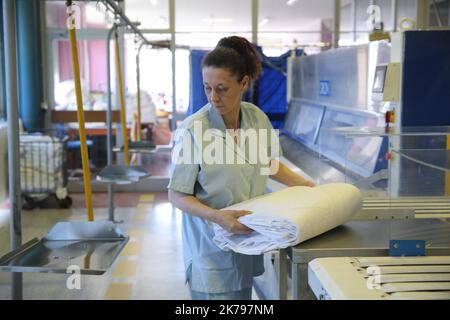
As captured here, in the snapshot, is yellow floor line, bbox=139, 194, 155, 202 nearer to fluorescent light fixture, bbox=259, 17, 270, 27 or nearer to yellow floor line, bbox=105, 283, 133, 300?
fluorescent light fixture, bbox=259, 17, 270, 27

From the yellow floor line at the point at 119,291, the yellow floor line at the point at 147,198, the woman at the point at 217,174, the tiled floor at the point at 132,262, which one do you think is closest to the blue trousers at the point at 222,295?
the woman at the point at 217,174

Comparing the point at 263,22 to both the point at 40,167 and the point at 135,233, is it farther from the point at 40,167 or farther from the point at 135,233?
the point at 135,233

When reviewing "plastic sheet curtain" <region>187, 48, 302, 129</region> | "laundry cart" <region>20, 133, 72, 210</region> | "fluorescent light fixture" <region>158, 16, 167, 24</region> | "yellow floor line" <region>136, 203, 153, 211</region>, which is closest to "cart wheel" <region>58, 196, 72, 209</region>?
"laundry cart" <region>20, 133, 72, 210</region>

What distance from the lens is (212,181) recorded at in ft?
5.94

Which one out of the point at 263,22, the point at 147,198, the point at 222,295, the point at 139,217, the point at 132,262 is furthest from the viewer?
the point at 263,22

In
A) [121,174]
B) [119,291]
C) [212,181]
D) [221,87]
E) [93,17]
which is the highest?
[93,17]

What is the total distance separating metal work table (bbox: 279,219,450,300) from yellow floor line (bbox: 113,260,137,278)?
2441mm

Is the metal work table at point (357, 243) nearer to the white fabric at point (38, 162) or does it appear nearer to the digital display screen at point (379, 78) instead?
the digital display screen at point (379, 78)

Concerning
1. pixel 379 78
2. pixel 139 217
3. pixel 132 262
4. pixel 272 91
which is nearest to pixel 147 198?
pixel 139 217

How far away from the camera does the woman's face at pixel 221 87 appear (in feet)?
5.78

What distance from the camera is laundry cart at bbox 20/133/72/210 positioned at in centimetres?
602

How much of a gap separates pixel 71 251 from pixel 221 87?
2.48 ft

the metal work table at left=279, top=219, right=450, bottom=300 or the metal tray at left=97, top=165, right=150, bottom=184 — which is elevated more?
the metal work table at left=279, top=219, right=450, bottom=300

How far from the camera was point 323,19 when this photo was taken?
7.34 metres
